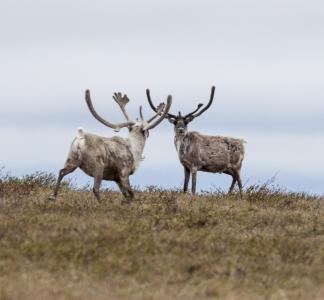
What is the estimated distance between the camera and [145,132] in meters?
15.8

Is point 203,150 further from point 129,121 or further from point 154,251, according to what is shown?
point 154,251

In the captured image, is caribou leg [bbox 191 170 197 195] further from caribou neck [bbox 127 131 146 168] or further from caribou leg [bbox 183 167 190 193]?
caribou neck [bbox 127 131 146 168]

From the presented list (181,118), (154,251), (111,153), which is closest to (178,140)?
(181,118)

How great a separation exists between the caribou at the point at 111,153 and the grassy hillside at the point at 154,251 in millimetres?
459

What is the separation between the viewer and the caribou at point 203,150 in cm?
2012

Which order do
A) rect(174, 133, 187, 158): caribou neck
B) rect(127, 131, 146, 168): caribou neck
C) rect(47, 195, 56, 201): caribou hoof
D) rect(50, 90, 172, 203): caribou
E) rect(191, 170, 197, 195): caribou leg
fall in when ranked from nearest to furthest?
rect(50, 90, 172, 203): caribou → rect(47, 195, 56, 201): caribou hoof → rect(127, 131, 146, 168): caribou neck → rect(191, 170, 197, 195): caribou leg → rect(174, 133, 187, 158): caribou neck

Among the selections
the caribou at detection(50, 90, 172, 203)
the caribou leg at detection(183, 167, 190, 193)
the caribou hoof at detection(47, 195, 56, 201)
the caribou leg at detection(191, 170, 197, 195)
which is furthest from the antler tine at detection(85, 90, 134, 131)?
the caribou leg at detection(183, 167, 190, 193)

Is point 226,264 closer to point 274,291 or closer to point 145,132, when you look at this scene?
point 274,291

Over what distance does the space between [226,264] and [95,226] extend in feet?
6.98

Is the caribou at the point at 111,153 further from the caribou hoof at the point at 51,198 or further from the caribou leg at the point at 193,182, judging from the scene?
the caribou leg at the point at 193,182

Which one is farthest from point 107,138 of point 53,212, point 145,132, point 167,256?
point 167,256

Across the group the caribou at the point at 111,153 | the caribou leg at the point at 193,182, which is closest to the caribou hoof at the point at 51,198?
the caribou at the point at 111,153

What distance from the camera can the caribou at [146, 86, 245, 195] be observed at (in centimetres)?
2012

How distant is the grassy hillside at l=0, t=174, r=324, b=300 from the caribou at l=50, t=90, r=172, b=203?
46cm
